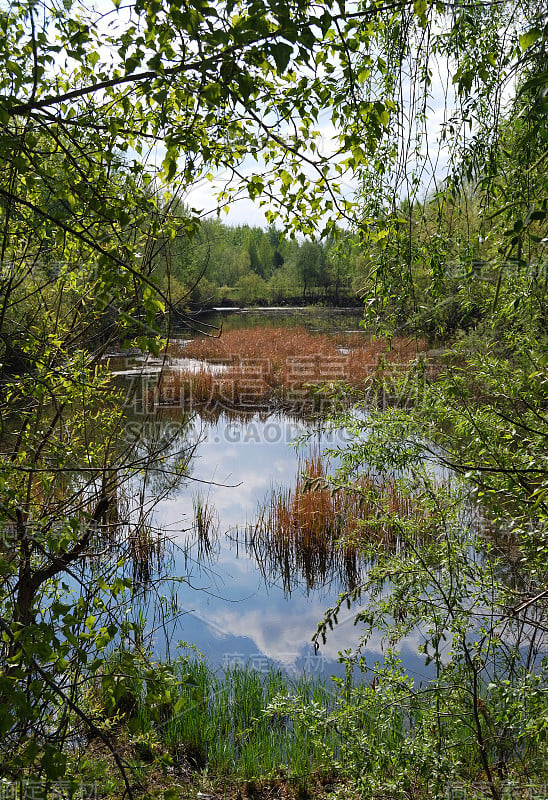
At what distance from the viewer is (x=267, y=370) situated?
13781mm

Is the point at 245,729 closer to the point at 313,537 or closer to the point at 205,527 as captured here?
the point at 313,537

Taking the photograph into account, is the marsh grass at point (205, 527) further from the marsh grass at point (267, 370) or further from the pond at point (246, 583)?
the marsh grass at point (267, 370)

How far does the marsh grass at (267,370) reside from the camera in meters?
12.6

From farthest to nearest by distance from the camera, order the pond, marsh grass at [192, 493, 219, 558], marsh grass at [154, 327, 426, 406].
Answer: marsh grass at [154, 327, 426, 406] < marsh grass at [192, 493, 219, 558] < the pond

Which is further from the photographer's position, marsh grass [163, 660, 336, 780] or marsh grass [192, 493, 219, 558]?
marsh grass [192, 493, 219, 558]

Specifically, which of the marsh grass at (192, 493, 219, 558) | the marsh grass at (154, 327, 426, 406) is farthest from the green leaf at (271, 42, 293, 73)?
the marsh grass at (154, 327, 426, 406)

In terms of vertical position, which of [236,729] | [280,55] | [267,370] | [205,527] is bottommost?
[236,729]

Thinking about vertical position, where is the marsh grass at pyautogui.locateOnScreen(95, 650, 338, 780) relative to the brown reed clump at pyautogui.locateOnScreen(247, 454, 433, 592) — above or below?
below

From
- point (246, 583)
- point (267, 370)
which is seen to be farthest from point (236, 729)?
point (267, 370)

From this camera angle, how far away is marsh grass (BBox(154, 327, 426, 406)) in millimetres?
12586

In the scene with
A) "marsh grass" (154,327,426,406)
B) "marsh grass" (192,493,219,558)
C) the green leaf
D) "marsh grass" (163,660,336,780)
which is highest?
the green leaf

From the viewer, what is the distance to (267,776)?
3393 mm

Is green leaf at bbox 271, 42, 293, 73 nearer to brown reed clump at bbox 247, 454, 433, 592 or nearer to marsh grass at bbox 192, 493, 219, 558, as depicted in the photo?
brown reed clump at bbox 247, 454, 433, 592

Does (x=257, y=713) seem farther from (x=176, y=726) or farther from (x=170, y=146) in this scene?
(x=170, y=146)
